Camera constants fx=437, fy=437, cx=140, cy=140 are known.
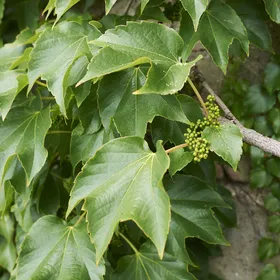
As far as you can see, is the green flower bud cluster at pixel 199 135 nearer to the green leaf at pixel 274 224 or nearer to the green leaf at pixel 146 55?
the green leaf at pixel 146 55

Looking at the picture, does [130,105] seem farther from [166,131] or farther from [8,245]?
[8,245]

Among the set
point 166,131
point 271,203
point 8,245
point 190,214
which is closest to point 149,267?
point 190,214

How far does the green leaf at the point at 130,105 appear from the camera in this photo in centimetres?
83

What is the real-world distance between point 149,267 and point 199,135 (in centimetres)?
37

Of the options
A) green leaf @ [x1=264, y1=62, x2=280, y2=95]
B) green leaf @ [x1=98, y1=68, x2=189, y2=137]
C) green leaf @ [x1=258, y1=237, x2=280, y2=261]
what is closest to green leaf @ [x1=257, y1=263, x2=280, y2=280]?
green leaf @ [x1=258, y1=237, x2=280, y2=261]

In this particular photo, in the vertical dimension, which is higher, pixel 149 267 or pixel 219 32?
pixel 219 32

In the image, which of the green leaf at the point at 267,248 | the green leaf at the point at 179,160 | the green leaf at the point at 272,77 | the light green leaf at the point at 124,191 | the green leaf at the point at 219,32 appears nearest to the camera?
the light green leaf at the point at 124,191

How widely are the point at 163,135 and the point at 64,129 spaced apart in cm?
29

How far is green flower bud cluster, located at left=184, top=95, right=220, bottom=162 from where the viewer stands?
2.60 feet

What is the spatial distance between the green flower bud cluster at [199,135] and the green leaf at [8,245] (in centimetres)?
83

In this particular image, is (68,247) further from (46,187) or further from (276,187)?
(276,187)

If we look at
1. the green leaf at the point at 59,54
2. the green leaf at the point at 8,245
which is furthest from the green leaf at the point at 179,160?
the green leaf at the point at 8,245

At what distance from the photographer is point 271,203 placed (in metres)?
1.34

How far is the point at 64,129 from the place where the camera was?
3.61 feet
